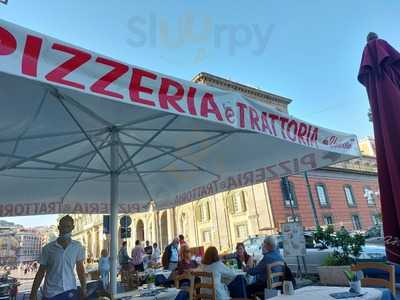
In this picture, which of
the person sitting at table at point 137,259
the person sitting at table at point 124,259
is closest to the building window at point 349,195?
the person sitting at table at point 124,259

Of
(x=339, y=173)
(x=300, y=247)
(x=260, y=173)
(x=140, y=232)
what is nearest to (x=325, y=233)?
(x=300, y=247)

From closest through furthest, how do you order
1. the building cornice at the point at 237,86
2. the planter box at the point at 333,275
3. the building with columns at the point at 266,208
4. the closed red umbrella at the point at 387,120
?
1. the closed red umbrella at the point at 387,120
2. the planter box at the point at 333,275
3. the building with columns at the point at 266,208
4. the building cornice at the point at 237,86

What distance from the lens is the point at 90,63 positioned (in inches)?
91.5

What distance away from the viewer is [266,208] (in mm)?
26297

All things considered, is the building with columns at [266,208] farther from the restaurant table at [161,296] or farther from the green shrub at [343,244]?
the restaurant table at [161,296]

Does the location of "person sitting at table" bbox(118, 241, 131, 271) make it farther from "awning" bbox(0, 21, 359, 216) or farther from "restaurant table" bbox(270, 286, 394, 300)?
"restaurant table" bbox(270, 286, 394, 300)

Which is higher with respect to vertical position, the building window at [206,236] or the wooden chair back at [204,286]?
the building window at [206,236]

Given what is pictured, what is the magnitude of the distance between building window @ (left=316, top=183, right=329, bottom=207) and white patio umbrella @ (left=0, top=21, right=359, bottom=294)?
25928mm

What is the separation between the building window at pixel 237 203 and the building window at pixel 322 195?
8.21 m

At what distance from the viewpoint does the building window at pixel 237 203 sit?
27547mm

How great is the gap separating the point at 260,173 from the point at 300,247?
12.9 ft

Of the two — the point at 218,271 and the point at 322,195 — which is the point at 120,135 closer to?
the point at 218,271

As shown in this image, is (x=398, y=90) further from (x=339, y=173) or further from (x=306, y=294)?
(x=339, y=173)

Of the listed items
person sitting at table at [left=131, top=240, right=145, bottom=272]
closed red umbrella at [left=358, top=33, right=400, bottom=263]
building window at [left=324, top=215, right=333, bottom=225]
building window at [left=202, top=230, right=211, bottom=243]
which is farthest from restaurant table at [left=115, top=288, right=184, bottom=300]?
building window at [left=324, top=215, right=333, bottom=225]
